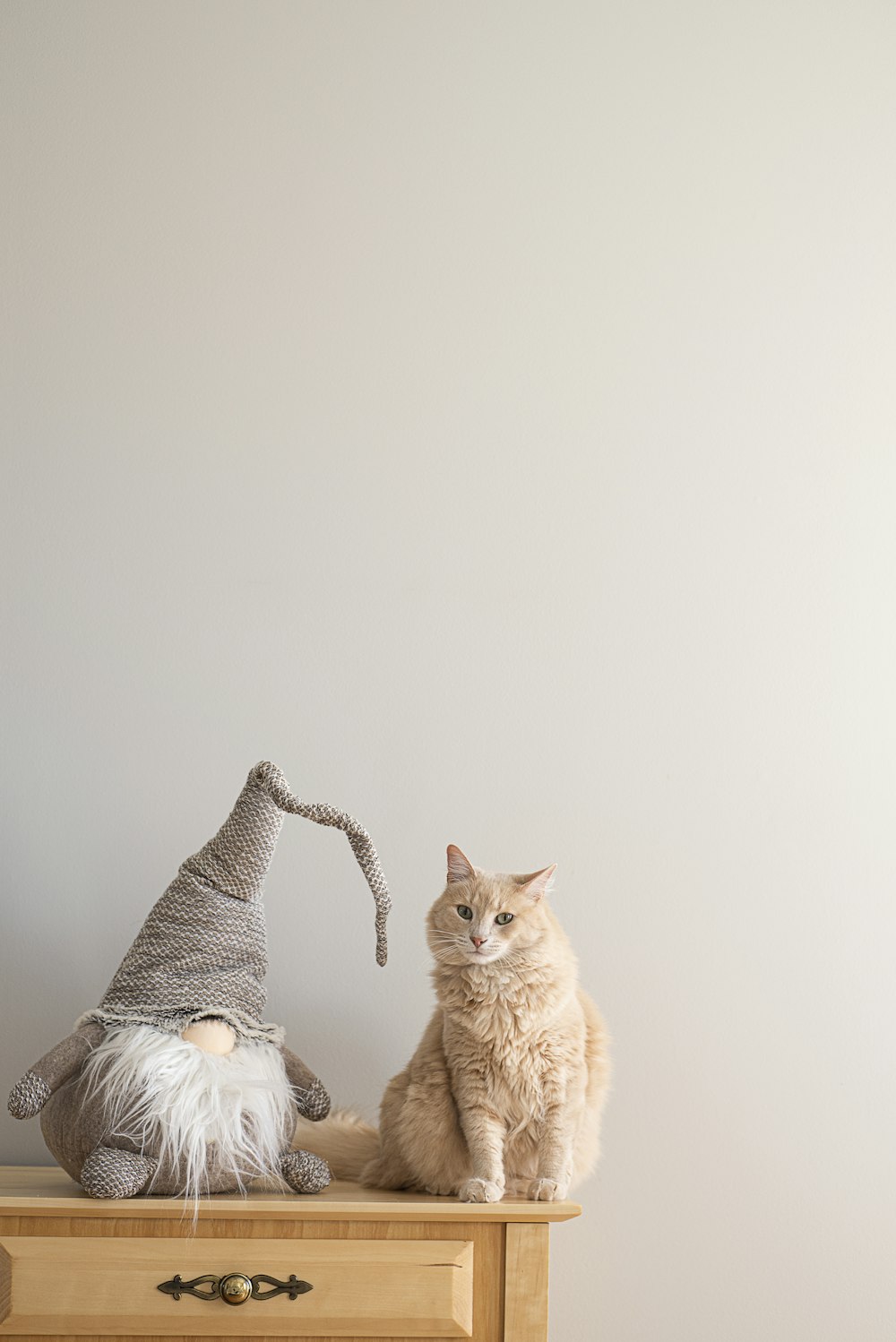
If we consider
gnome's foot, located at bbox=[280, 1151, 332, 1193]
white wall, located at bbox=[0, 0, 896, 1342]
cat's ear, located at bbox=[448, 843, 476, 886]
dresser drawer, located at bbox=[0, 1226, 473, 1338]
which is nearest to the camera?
dresser drawer, located at bbox=[0, 1226, 473, 1338]

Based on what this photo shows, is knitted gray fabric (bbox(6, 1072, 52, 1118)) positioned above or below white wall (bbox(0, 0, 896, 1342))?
below

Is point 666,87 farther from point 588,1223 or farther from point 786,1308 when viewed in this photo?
point 786,1308

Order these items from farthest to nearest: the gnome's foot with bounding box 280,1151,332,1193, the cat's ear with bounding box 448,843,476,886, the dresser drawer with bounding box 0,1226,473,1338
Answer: the cat's ear with bounding box 448,843,476,886 < the gnome's foot with bounding box 280,1151,332,1193 < the dresser drawer with bounding box 0,1226,473,1338

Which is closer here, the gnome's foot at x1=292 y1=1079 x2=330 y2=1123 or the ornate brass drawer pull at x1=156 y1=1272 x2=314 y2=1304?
the ornate brass drawer pull at x1=156 y1=1272 x2=314 y2=1304

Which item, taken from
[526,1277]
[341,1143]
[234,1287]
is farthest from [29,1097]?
[526,1277]

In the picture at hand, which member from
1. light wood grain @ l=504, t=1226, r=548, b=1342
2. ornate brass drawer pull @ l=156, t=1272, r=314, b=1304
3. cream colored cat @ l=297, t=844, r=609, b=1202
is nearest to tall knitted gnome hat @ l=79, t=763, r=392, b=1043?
cream colored cat @ l=297, t=844, r=609, b=1202

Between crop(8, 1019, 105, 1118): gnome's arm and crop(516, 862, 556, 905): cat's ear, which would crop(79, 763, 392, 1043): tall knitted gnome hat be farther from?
crop(516, 862, 556, 905): cat's ear

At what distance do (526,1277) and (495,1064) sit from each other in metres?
0.21

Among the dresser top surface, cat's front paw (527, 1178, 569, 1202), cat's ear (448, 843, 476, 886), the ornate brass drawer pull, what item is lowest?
the ornate brass drawer pull

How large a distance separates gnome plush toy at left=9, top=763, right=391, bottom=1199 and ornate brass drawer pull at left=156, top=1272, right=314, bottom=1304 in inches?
3.2

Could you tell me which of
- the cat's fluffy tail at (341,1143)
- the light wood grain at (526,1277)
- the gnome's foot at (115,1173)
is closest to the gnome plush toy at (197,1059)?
the gnome's foot at (115,1173)

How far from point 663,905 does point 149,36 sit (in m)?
1.57

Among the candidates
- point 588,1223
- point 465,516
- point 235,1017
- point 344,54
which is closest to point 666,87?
point 344,54

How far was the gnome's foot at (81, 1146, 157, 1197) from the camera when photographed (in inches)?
42.3
